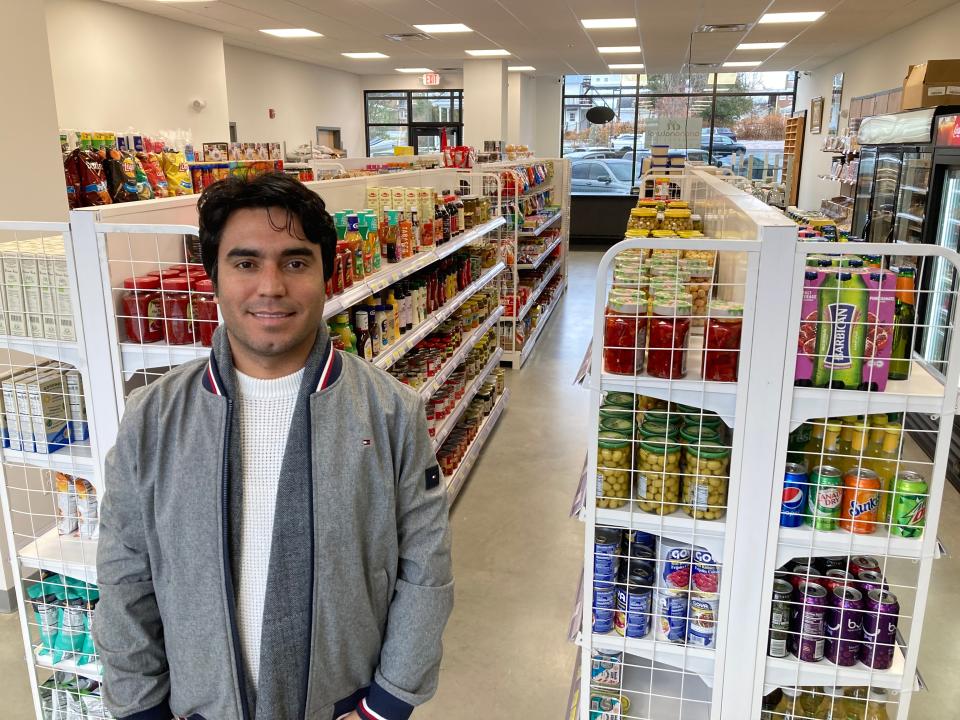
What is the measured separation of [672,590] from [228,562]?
4.17 ft

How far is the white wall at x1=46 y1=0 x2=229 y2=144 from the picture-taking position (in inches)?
309

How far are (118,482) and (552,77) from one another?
16501mm

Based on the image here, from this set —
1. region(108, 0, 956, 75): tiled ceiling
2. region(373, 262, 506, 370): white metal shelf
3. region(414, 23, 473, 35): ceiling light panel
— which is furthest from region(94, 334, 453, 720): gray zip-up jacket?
region(414, 23, 473, 35): ceiling light panel

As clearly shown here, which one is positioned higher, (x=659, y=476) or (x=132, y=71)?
(x=132, y=71)

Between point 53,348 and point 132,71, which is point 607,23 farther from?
point 53,348

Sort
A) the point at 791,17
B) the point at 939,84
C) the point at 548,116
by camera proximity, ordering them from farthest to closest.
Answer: the point at 548,116 < the point at 791,17 < the point at 939,84

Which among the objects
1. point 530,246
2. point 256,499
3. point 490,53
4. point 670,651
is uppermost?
point 490,53

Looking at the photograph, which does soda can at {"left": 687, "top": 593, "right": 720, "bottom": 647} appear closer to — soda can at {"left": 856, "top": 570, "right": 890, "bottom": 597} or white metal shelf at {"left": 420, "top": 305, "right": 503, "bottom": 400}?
soda can at {"left": 856, "top": 570, "right": 890, "bottom": 597}

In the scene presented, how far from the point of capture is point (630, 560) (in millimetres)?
2238

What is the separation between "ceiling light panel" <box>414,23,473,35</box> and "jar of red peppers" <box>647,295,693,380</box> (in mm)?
8481


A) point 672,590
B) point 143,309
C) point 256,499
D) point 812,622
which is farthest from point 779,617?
point 143,309

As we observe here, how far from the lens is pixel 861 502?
1961 mm

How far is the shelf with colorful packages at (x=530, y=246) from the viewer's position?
24.9 ft

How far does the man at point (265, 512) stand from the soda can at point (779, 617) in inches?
40.8
